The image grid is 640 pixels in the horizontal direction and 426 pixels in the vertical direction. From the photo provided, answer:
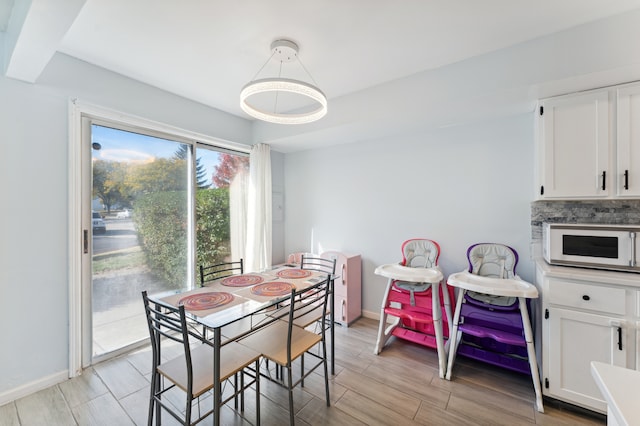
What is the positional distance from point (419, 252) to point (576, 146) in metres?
1.54

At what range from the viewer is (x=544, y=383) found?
71.7 inches

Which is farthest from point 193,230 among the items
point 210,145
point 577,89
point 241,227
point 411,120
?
point 577,89

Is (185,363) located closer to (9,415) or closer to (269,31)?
(9,415)

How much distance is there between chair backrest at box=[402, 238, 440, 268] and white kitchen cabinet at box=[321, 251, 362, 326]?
63 cm

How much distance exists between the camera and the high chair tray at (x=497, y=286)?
184 centimetres

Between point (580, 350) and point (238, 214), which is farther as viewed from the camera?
point (238, 214)

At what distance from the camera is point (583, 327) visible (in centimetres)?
170

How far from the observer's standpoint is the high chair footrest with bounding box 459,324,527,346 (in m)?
1.94

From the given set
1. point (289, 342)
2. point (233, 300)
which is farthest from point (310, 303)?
point (233, 300)

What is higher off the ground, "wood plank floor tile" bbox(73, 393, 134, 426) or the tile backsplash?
the tile backsplash

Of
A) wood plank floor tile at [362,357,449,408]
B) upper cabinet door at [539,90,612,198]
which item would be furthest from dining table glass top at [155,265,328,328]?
upper cabinet door at [539,90,612,198]

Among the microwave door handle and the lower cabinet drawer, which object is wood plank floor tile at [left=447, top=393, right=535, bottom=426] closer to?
the lower cabinet drawer

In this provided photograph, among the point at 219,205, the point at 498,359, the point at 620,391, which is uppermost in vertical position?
the point at 219,205

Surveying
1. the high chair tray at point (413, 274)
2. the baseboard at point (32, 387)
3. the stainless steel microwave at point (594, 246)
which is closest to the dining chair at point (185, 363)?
the baseboard at point (32, 387)
